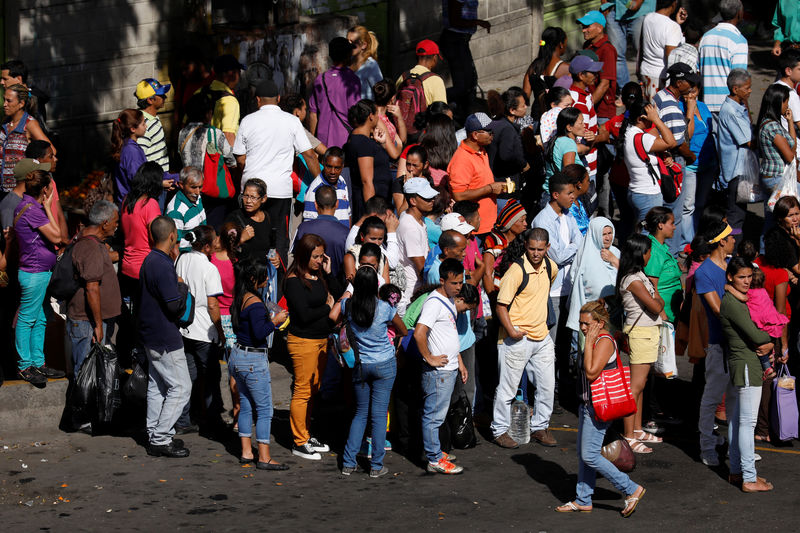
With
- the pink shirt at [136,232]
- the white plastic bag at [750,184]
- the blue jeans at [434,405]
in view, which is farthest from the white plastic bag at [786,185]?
the pink shirt at [136,232]

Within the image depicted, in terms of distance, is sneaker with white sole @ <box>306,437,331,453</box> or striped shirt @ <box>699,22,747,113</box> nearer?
sneaker with white sole @ <box>306,437,331,453</box>

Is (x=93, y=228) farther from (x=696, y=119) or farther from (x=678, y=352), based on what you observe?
(x=696, y=119)

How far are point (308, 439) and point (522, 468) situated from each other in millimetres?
1865

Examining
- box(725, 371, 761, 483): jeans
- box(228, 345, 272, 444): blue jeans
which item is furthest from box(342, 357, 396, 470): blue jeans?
box(725, 371, 761, 483): jeans

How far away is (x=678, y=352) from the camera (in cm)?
1097

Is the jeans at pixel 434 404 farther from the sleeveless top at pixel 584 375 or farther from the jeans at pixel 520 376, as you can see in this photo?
the sleeveless top at pixel 584 375

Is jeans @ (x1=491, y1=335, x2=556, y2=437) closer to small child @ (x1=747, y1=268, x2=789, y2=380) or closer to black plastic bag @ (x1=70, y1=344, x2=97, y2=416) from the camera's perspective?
Answer: small child @ (x1=747, y1=268, x2=789, y2=380)

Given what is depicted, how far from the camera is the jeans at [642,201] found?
12727 mm

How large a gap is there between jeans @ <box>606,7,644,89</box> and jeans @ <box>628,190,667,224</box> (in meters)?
4.52

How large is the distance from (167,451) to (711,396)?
15.4ft

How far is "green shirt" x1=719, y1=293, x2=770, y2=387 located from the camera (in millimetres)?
9258

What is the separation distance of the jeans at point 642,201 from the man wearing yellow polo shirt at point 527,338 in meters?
2.74

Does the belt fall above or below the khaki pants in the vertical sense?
above

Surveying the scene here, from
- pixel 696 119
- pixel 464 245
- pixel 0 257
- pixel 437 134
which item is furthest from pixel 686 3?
pixel 0 257
